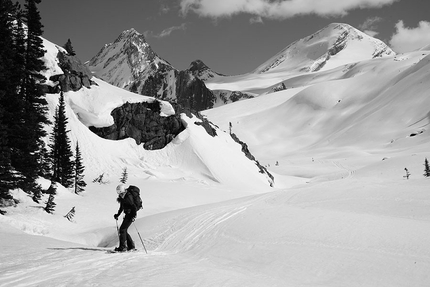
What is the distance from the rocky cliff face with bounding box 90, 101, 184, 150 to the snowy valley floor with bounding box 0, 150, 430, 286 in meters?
24.8

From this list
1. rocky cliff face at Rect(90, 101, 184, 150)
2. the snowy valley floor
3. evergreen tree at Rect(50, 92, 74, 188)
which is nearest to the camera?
the snowy valley floor

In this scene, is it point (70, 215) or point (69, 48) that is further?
point (69, 48)

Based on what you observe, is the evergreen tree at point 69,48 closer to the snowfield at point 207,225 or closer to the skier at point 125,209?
the snowfield at point 207,225

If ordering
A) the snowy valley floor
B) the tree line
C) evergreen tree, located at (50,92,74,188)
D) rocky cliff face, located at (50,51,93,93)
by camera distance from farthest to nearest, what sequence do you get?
1. rocky cliff face, located at (50,51,93,93)
2. evergreen tree, located at (50,92,74,188)
3. the tree line
4. the snowy valley floor

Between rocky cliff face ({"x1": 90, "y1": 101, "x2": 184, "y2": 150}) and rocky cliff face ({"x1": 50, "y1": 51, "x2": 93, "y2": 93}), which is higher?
rocky cliff face ({"x1": 50, "y1": 51, "x2": 93, "y2": 93})

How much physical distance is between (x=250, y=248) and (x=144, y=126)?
36.4 m

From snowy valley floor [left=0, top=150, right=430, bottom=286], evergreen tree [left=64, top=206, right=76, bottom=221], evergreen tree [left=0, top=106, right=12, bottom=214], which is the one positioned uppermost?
evergreen tree [left=0, top=106, right=12, bottom=214]

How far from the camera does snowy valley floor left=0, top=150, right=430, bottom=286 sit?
23.3ft

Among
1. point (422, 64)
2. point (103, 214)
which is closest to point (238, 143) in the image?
point (103, 214)

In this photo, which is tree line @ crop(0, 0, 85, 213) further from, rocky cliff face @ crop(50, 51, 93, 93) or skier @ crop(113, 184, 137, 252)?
rocky cliff face @ crop(50, 51, 93, 93)

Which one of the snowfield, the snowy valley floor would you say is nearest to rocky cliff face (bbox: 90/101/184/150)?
the snowfield

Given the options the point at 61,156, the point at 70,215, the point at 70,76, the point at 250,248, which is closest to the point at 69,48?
the point at 70,76

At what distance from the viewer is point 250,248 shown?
32.8ft

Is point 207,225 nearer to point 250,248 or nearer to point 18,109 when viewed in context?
point 250,248
